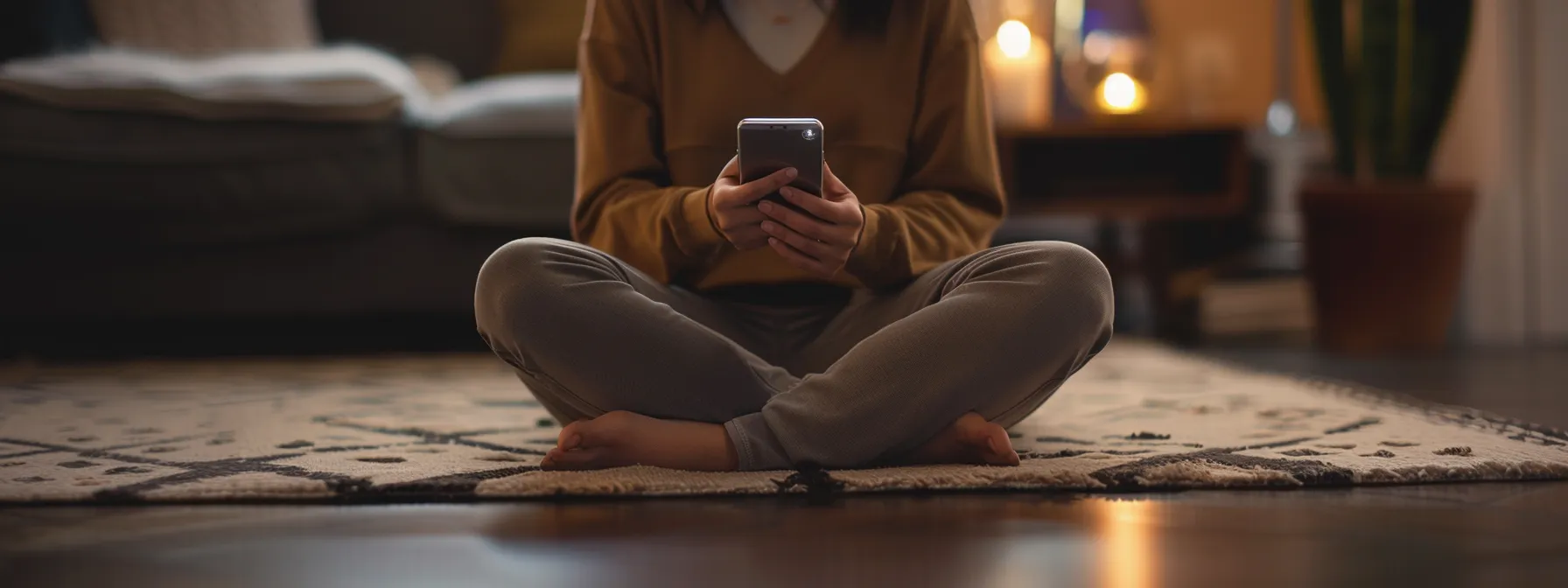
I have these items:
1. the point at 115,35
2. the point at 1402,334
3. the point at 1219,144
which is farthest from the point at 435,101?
the point at 1402,334

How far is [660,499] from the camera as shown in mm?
782

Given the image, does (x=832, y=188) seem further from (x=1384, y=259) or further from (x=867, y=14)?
(x=1384, y=259)

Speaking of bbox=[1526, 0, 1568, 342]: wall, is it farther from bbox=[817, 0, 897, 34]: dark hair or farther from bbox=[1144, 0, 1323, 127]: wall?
bbox=[817, 0, 897, 34]: dark hair

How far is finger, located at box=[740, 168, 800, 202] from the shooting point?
2.69 ft

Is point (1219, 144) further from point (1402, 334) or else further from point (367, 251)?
point (367, 251)

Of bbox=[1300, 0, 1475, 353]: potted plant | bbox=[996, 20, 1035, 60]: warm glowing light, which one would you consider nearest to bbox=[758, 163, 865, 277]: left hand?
bbox=[1300, 0, 1475, 353]: potted plant

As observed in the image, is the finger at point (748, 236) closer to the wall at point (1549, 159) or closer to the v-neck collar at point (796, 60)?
the v-neck collar at point (796, 60)

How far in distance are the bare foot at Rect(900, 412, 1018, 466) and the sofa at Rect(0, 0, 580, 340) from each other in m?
1.15

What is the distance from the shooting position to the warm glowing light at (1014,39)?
8.06 feet

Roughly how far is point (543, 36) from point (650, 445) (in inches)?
64.7

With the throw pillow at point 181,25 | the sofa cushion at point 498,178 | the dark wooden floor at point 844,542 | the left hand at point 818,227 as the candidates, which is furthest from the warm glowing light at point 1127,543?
the throw pillow at point 181,25

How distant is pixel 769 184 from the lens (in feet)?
2.70

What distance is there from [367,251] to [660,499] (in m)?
1.27

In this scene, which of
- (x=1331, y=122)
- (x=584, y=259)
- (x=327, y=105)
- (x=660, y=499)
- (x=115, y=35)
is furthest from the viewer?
(x=115, y=35)
